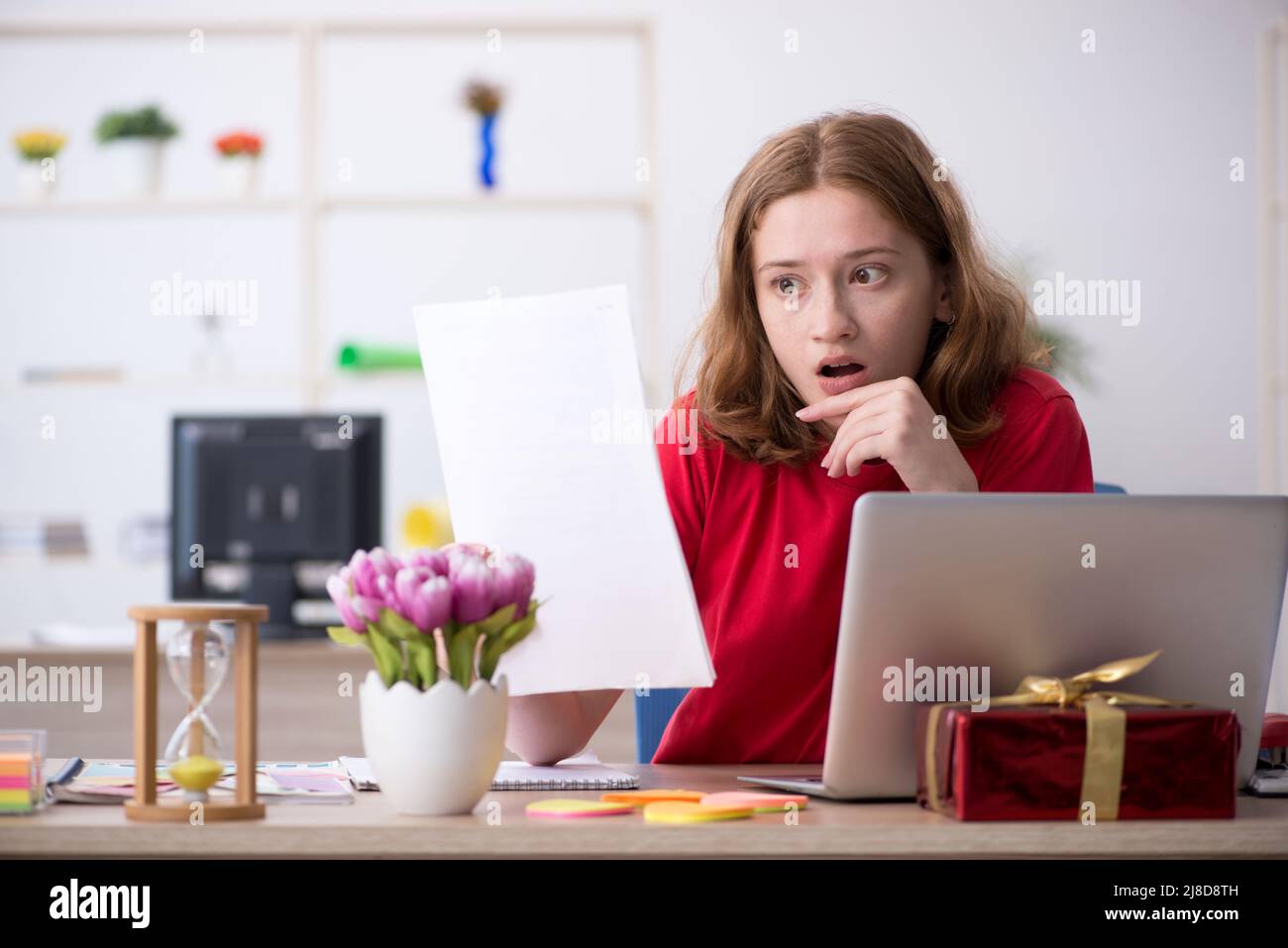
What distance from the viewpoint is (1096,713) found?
37.9 inches

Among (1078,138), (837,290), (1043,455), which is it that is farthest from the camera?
(1078,138)

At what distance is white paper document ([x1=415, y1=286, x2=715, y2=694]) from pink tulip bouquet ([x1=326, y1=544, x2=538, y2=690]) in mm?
158

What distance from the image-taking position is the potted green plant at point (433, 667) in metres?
0.99

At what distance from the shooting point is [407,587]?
99 centimetres

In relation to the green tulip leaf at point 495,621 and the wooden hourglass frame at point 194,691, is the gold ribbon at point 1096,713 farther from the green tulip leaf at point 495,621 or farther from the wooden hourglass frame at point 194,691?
the wooden hourglass frame at point 194,691

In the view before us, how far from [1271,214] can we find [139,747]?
4.21m

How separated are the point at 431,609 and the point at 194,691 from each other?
186 millimetres

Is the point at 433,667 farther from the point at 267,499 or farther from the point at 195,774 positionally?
the point at 267,499

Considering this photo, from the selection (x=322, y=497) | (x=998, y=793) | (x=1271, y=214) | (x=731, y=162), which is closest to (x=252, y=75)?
(x=731, y=162)

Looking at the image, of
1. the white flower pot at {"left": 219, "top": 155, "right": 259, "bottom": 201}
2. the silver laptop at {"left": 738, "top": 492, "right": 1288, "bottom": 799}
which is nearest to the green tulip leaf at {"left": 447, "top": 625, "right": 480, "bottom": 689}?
the silver laptop at {"left": 738, "top": 492, "right": 1288, "bottom": 799}

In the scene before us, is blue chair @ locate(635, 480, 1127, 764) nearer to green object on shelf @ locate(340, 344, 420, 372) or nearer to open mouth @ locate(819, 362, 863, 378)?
open mouth @ locate(819, 362, 863, 378)

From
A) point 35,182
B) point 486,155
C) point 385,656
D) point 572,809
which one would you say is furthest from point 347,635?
point 35,182
